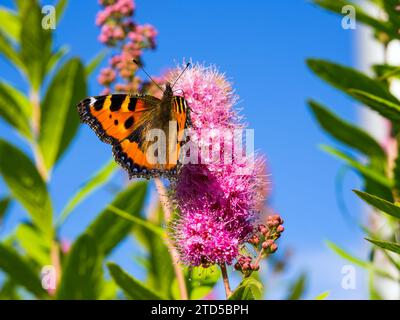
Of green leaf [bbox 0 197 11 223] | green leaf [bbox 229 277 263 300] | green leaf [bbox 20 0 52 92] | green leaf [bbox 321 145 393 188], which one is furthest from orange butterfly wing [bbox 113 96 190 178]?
green leaf [bbox 0 197 11 223]

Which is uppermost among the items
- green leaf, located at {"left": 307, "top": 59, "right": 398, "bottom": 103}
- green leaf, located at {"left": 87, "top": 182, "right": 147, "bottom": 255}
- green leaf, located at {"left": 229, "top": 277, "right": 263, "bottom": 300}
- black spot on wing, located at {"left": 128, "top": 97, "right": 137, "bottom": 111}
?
green leaf, located at {"left": 307, "top": 59, "right": 398, "bottom": 103}

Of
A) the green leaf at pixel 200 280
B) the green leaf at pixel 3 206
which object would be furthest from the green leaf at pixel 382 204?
the green leaf at pixel 3 206

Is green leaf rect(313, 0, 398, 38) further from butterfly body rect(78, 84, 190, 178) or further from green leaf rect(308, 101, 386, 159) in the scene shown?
butterfly body rect(78, 84, 190, 178)

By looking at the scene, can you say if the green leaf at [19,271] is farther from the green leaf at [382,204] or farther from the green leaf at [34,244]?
the green leaf at [382,204]

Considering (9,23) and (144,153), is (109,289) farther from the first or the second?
(9,23)
